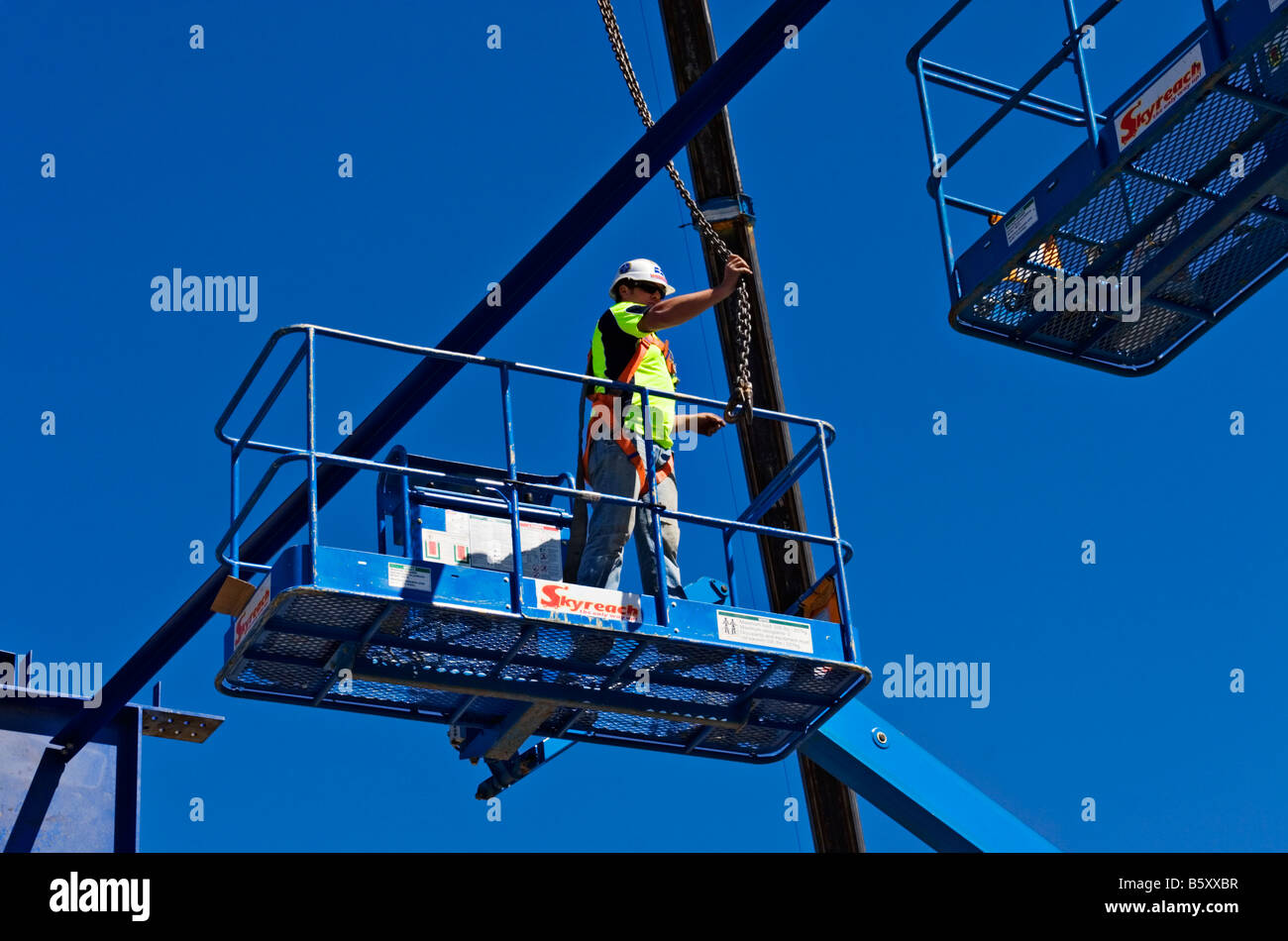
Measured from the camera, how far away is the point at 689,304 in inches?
537

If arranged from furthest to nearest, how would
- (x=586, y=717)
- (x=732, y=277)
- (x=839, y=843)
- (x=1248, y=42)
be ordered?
(x=839, y=843) → (x=586, y=717) → (x=732, y=277) → (x=1248, y=42)

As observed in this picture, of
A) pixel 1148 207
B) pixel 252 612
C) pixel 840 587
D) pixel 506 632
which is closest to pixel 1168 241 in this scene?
pixel 1148 207

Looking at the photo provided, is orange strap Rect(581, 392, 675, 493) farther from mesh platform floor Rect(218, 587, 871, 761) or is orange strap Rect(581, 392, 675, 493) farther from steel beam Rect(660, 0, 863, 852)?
steel beam Rect(660, 0, 863, 852)

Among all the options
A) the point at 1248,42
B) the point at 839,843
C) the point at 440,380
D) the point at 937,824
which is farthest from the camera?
the point at 839,843

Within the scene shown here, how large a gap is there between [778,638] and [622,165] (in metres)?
4.36

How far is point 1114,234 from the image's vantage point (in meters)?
13.7

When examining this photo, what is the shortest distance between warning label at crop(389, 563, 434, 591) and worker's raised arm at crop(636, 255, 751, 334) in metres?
2.37

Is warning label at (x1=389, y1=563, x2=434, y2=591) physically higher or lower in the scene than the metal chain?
lower

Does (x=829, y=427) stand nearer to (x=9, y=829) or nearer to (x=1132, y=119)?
(x=1132, y=119)

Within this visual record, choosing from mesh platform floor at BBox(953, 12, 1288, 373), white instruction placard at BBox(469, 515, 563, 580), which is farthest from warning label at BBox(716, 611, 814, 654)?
mesh platform floor at BBox(953, 12, 1288, 373)

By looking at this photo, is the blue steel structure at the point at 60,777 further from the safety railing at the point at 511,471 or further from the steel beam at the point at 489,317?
the safety railing at the point at 511,471

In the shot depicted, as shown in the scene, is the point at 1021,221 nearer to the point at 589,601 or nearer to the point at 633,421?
the point at 633,421

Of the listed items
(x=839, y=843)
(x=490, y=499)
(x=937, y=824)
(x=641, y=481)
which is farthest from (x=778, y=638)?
(x=839, y=843)

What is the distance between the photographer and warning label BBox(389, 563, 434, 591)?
12.6 meters
